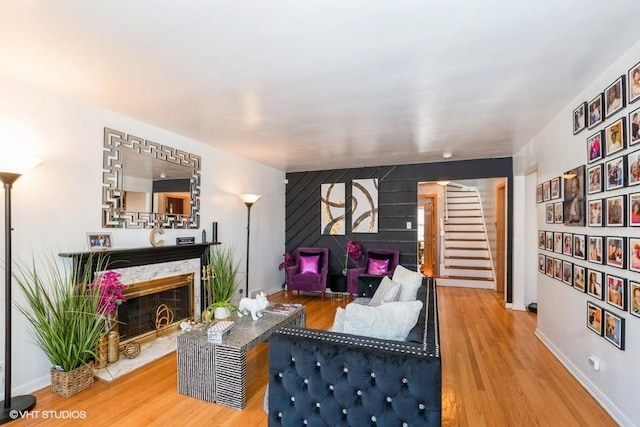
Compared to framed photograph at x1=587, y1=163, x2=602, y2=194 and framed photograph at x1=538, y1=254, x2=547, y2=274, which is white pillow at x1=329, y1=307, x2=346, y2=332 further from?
framed photograph at x1=538, y1=254, x2=547, y2=274

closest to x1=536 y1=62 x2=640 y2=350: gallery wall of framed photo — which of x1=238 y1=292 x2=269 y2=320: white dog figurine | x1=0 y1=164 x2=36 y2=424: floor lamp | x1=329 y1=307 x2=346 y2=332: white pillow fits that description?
x1=329 y1=307 x2=346 y2=332: white pillow

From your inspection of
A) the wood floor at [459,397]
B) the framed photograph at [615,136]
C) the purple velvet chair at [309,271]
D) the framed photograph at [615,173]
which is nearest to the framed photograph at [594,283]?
the framed photograph at [615,173]

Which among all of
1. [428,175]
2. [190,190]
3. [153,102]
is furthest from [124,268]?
[428,175]

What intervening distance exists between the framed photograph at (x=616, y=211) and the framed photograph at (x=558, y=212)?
850 millimetres

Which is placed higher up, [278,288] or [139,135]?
[139,135]

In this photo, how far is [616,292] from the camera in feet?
7.16

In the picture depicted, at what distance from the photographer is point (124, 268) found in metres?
3.23

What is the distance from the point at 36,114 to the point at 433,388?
3420 mm

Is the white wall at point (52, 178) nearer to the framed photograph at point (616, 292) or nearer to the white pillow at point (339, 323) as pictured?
the white pillow at point (339, 323)

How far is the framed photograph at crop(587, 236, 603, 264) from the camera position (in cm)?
240

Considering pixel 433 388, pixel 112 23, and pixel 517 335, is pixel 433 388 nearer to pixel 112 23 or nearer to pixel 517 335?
pixel 112 23

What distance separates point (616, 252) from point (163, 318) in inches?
169

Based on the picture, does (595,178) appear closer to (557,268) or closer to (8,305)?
(557,268)

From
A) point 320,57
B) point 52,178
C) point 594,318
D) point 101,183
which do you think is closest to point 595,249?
point 594,318
